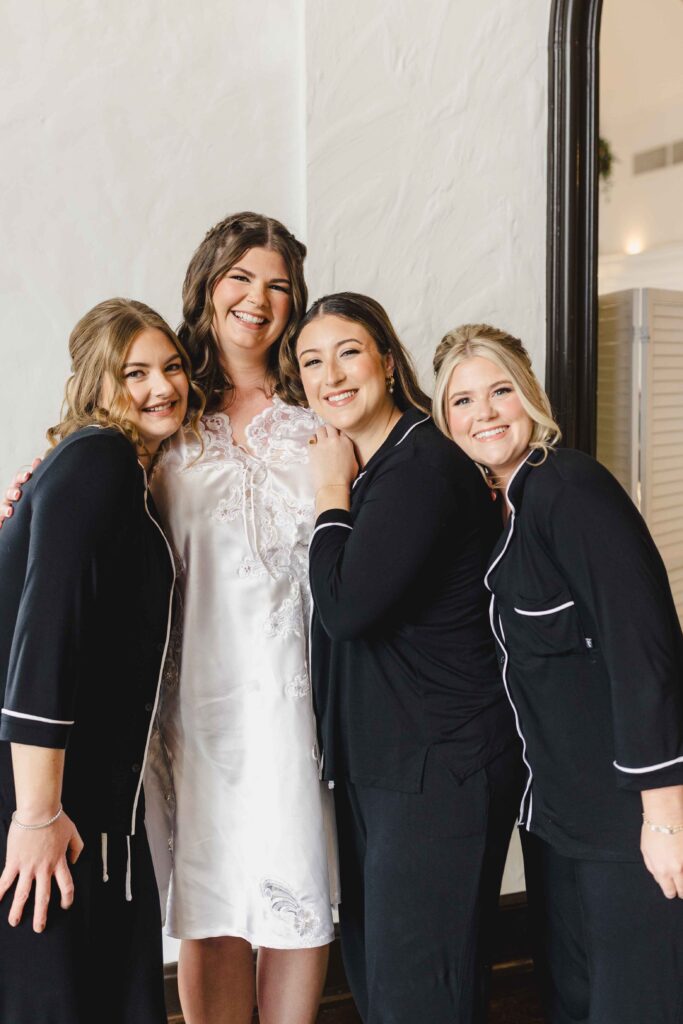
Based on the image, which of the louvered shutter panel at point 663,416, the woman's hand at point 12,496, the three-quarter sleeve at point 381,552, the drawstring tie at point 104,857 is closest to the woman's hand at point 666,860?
the three-quarter sleeve at point 381,552

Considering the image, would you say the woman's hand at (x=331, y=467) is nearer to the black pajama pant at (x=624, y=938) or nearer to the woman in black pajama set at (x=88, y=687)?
the woman in black pajama set at (x=88, y=687)

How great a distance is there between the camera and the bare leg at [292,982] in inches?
77.4

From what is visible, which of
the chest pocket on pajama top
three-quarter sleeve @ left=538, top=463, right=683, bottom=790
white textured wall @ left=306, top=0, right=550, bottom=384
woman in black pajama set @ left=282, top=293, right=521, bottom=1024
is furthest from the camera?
white textured wall @ left=306, top=0, right=550, bottom=384

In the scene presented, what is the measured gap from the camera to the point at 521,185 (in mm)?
2580

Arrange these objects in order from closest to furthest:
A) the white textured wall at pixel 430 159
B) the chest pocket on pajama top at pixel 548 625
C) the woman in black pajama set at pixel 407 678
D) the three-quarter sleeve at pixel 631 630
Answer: the three-quarter sleeve at pixel 631 630
the chest pocket on pajama top at pixel 548 625
the woman in black pajama set at pixel 407 678
the white textured wall at pixel 430 159

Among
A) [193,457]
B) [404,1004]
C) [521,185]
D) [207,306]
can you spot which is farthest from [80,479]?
[521,185]

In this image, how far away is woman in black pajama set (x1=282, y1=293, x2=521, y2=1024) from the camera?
1.64m

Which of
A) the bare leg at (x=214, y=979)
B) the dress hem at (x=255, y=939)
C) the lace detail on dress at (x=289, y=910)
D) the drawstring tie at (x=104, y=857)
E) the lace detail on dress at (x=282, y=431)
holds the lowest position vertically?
the bare leg at (x=214, y=979)

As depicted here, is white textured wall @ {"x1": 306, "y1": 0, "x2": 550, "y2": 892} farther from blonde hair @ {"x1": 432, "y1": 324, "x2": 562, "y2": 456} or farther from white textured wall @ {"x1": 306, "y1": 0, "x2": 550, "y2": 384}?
blonde hair @ {"x1": 432, "y1": 324, "x2": 562, "y2": 456}

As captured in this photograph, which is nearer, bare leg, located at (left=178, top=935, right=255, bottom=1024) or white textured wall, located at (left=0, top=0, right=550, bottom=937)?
bare leg, located at (left=178, top=935, right=255, bottom=1024)

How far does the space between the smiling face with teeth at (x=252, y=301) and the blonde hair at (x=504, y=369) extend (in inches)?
14.9

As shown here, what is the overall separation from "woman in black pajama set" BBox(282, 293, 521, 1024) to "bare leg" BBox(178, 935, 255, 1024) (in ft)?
1.29

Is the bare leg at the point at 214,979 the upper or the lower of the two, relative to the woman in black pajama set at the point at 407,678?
lower

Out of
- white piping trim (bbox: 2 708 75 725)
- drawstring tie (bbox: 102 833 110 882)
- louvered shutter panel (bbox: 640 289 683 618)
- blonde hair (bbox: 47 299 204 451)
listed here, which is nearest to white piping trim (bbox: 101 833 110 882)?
drawstring tie (bbox: 102 833 110 882)
